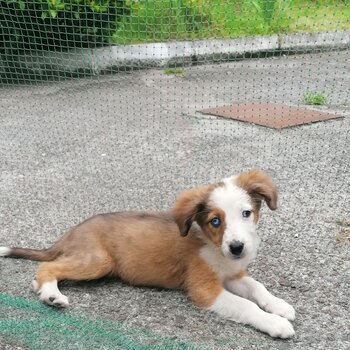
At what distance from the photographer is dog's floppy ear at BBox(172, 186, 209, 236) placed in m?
2.97

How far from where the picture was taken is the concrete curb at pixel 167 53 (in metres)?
8.60

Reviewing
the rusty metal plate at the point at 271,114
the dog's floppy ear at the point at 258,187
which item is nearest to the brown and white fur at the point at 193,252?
the dog's floppy ear at the point at 258,187

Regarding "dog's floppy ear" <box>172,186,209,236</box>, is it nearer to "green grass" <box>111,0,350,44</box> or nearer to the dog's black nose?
the dog's black nose

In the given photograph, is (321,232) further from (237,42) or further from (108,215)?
(237,42)

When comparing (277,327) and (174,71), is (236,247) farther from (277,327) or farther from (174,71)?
(174,71)

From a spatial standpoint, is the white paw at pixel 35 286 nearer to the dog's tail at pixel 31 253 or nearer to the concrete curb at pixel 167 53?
the dog's tail at pixel 31 253

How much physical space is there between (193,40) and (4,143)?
4335mm

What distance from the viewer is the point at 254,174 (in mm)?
3092

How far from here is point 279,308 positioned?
290 centimetres

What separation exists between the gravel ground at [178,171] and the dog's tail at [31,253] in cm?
5

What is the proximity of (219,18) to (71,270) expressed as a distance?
246 inches

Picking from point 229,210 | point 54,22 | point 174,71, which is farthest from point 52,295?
point 174,71

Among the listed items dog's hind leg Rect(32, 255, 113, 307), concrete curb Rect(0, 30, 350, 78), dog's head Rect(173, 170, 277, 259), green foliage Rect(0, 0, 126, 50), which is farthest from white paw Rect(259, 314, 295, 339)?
concrete curb Rect(0, 30, 350, 78)

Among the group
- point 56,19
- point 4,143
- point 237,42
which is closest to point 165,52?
point 237,42
